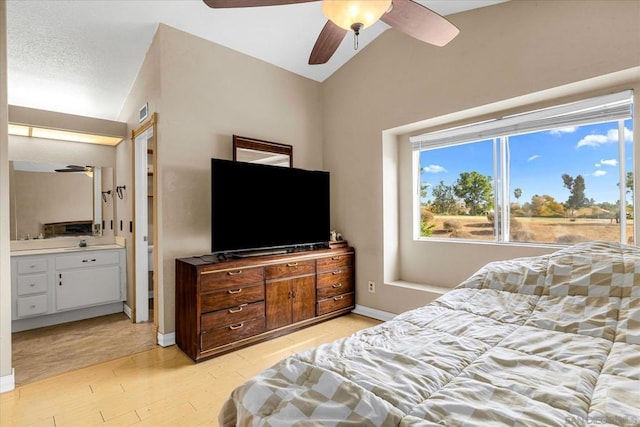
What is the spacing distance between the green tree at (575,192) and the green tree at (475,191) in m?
0.59

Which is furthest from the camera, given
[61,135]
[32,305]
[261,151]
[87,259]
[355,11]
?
[61,135]

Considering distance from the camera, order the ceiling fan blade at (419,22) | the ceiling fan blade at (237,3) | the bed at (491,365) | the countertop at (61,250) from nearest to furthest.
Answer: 1. the bed at (491,365)
2. the ceiling fan blade at (237,3)
3. the ceiling fan blade at (419,22)
4. the countertop at (61,250)

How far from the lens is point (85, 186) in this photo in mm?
4105

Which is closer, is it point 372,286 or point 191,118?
point 191,118

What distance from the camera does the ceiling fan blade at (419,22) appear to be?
5.42 feet

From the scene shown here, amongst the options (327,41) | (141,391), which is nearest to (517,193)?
(327,41)

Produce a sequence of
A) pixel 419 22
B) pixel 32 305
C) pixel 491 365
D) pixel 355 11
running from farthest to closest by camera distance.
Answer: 1. pixel 32 305
2. pixel 419 22
3. pixel 355 11
4. pixel 491 365

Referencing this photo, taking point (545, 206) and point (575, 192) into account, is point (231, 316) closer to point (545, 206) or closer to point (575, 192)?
point (545, 206)

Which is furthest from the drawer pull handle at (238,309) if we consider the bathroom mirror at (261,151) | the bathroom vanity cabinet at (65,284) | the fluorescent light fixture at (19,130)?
the fluorescent light fixture at (19,130)

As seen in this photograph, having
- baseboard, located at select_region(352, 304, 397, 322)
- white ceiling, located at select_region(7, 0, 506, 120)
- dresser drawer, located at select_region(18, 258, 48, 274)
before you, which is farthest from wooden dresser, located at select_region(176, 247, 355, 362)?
white ceiling, located at select_region(7, 0, 506, 120)

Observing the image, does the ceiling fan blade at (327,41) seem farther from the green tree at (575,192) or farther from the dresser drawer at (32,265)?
the dresser drawer at (32,265)

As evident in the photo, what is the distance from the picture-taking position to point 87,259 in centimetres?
376

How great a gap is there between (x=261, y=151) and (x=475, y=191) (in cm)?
226

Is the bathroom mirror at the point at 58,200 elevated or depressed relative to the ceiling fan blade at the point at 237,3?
depressed
